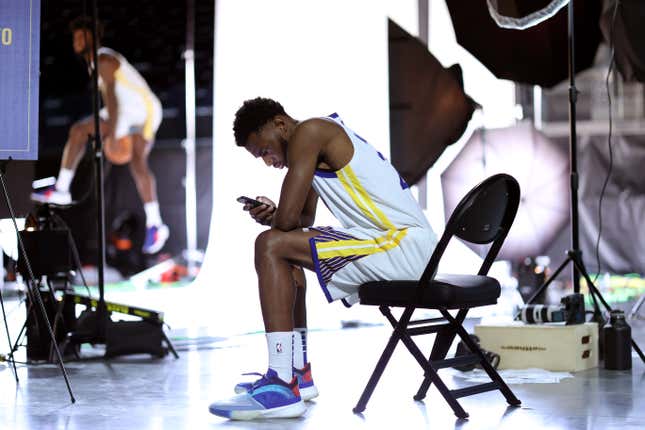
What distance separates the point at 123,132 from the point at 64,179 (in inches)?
26.1

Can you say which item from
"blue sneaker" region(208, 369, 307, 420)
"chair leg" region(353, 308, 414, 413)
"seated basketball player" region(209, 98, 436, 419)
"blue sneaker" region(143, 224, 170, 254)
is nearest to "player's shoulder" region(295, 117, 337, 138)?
"seated basketball player" region(209, 98, 436, 419)

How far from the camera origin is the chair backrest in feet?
7.84

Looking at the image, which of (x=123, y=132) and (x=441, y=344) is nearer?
(x=441, y=344)

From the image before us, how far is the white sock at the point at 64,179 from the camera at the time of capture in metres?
7.01

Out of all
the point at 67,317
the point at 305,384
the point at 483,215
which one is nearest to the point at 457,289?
the point at 483,215

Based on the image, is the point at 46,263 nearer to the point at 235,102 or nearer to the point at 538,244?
the point at 235,102

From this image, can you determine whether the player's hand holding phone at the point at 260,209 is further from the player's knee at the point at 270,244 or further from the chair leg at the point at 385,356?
the chair leg at the point at 385,356

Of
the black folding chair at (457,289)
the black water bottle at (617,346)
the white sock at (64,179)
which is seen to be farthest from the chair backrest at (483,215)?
the white sock at (64,179)

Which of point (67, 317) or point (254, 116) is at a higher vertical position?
point (254, 116)

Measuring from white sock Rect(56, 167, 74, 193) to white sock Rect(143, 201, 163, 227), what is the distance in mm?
807

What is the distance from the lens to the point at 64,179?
23.1 ft

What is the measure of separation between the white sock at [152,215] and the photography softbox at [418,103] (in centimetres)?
309

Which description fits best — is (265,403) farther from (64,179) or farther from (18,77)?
(64,179)

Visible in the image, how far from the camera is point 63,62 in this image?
8.22 metres
